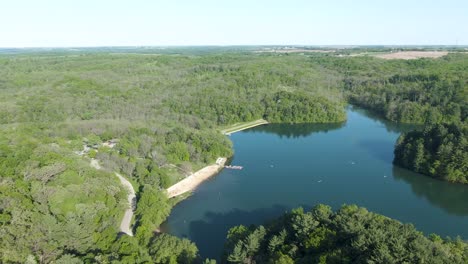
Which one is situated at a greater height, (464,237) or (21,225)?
(21,225)

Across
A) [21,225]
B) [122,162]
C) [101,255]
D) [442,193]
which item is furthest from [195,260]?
[442,193]

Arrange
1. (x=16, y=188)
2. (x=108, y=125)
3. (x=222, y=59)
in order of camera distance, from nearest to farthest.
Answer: (x=16, y=188)
(x=108, y=125)
(x=222, y=59)

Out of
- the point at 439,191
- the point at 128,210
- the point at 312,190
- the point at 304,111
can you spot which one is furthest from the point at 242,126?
the point at 128,210

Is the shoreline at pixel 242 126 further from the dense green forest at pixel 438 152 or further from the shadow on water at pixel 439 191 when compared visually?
the shadow on water at pixel 439 191

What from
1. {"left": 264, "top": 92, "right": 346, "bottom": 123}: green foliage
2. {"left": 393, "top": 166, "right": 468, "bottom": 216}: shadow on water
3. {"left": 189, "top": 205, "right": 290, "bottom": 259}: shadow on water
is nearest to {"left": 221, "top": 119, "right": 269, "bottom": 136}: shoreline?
{"left": 264, "top": 92, "right": 346, "bottom": 123}: green foliage

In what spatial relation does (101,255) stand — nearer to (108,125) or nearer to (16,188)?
(16,188)

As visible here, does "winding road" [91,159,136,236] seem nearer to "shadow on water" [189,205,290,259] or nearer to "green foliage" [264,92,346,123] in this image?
"shadow on water" [189,205,290,259]

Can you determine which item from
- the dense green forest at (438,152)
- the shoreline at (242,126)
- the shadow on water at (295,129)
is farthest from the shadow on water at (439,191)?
the shoreline at (242,126)
